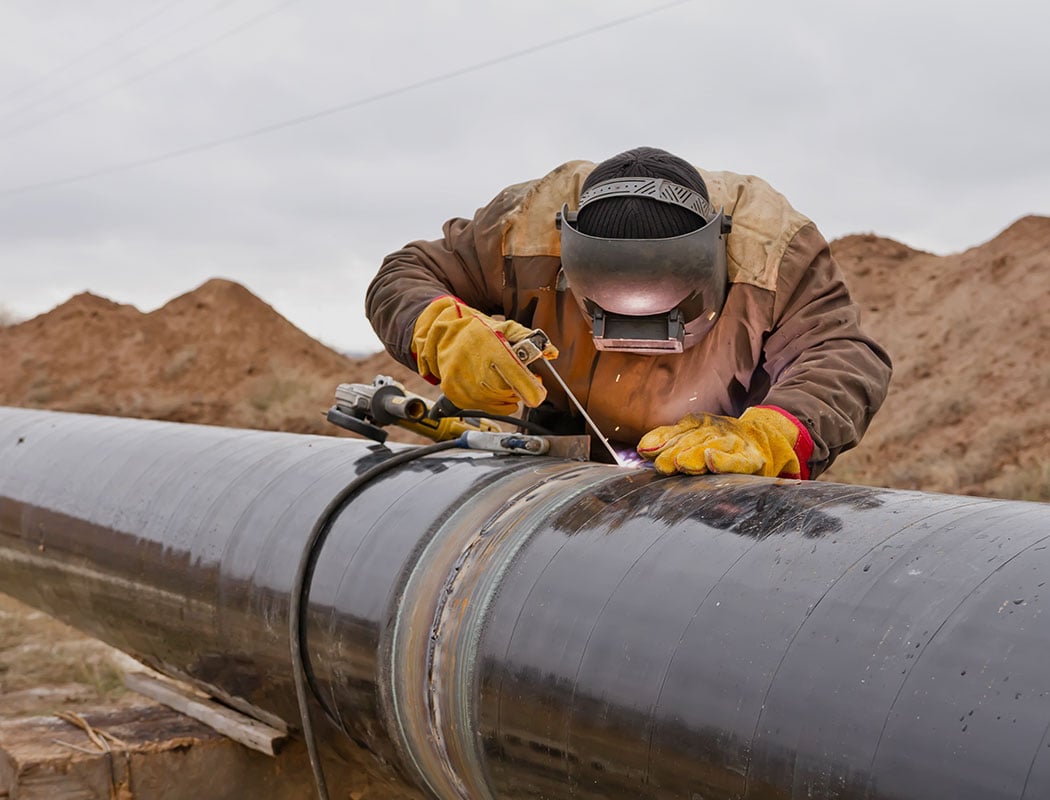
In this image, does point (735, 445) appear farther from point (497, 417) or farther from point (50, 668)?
point (50, 668)

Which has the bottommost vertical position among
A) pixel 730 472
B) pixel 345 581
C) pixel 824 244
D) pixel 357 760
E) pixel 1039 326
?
pixel 357 760

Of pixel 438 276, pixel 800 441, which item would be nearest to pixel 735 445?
pixel 800 441

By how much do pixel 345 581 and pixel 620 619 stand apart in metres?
0.78

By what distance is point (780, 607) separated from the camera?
1724 mm

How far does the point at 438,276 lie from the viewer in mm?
3730

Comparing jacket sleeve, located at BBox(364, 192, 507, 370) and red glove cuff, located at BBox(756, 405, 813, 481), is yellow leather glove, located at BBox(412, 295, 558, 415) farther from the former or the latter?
red glove cuff, located at BBox(756, 405, 813, 481)

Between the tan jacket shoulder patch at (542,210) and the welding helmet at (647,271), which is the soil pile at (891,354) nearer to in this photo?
the tan jacket shoulder patch at (542,210)

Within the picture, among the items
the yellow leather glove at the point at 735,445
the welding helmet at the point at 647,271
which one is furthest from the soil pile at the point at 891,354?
the yellow leather glove at the point at 735,445

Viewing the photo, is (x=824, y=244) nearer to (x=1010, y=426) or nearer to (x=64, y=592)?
(x=64, y=592)

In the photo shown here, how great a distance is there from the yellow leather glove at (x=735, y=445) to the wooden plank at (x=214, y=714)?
3.89 feet

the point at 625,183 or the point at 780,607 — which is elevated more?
the point at 625,183

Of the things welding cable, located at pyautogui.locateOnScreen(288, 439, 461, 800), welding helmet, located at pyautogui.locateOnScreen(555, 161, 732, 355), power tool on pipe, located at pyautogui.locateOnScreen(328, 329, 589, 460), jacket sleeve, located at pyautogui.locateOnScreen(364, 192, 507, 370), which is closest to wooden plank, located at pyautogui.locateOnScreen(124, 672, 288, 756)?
welding cable, located at pyautogui.locateOnScreen(288, 439, 461, 800)

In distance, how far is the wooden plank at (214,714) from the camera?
116 inches

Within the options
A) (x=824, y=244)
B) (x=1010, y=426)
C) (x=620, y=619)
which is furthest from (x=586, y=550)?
(x=1010, y=426)
